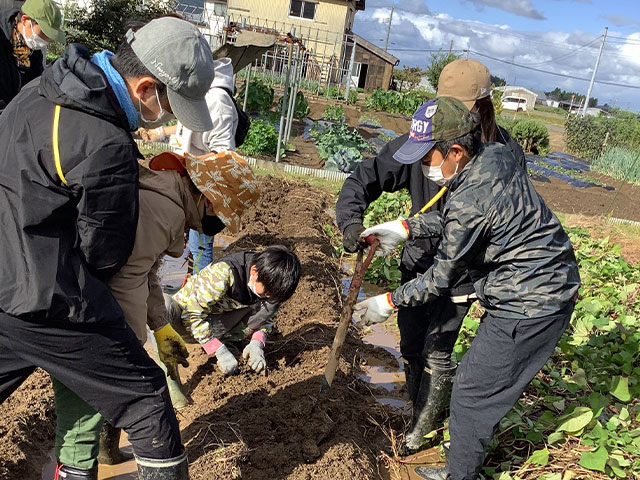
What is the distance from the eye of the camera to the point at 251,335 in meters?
4.18

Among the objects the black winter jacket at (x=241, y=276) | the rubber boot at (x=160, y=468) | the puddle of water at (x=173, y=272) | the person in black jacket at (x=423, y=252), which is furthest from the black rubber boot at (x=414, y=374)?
the puddle of water at (x=173, y=272)

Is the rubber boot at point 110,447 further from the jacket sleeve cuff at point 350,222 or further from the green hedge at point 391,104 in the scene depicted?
the green hedge at point 391,104

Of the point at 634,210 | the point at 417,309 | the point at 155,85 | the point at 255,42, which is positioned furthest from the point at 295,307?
the point at 634,210

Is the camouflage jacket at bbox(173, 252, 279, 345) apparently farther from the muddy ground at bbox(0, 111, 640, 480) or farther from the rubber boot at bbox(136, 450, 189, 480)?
the rubber boot at bbox(136, 450, 189, 480)

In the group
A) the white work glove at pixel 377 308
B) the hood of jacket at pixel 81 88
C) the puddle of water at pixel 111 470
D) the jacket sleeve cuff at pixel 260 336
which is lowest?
the puddle of water at pixel 111 470

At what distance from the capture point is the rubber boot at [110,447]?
284 centimetres

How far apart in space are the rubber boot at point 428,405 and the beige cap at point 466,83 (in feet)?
4.84

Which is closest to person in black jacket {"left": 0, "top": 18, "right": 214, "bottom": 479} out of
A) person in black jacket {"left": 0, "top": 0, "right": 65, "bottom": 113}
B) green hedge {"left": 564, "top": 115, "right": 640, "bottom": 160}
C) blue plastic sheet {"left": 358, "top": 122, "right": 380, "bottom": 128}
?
person in black jacket {"left": 0, "top": 0, "right": 65, "bottom": 113}

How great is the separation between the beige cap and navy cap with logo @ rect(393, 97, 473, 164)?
41 cm

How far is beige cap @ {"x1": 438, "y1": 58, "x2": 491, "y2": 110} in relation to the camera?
2863 mm

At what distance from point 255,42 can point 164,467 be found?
598 cm

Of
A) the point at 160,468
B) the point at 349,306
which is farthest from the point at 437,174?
the point at 160,468

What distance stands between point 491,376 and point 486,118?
4.12 feet

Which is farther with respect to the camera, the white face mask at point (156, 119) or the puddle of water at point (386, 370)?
the puddle of water at point (386, 370)
